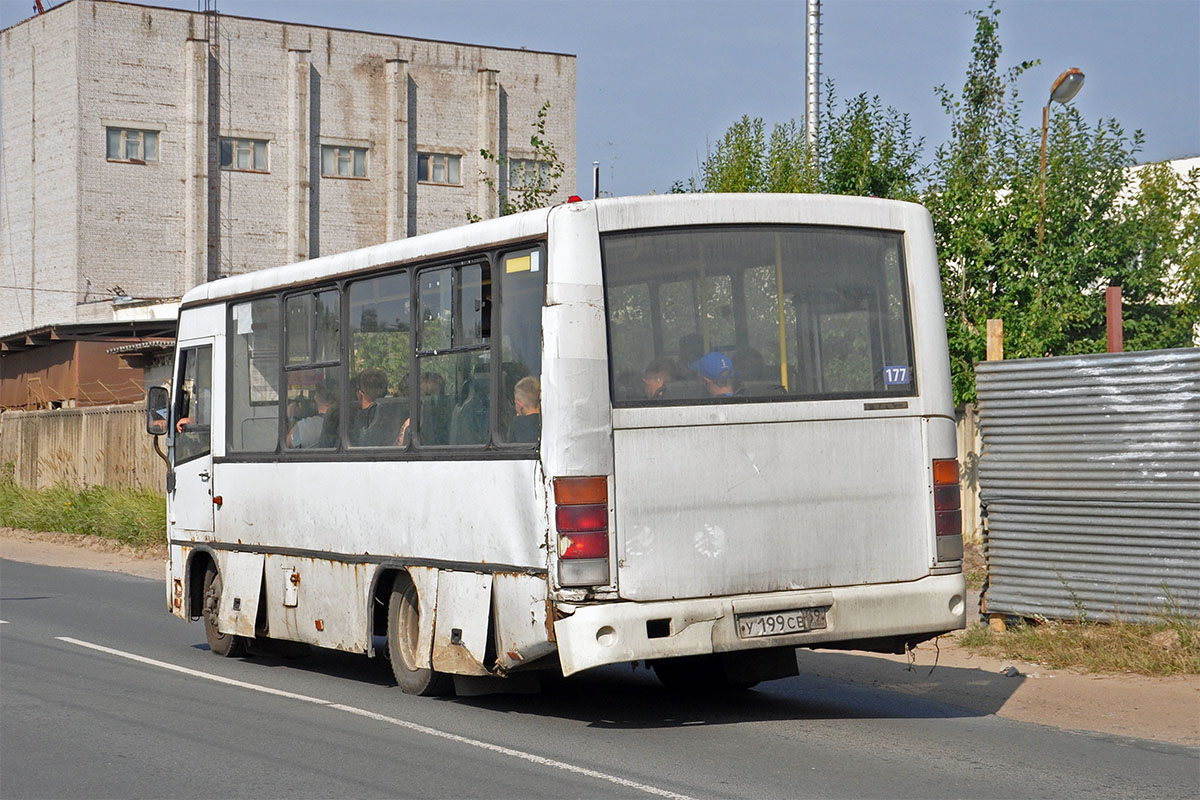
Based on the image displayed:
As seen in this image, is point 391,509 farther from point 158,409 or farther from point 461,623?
point 158,409

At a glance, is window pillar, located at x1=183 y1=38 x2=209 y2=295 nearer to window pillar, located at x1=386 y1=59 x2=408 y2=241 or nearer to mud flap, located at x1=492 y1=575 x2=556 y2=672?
window pillar, located at x1=386 y1=59 x2=408 y2=241

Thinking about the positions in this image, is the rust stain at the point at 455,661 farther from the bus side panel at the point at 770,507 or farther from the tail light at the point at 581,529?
the bus side panel at the point at 770,507

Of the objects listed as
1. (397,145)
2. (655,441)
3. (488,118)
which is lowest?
(655,441)

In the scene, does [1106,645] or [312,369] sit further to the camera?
[1106,645]

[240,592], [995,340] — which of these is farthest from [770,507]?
[240,592]

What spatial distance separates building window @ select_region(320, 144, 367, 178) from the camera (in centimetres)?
5328

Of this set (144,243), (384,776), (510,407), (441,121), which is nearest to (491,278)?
(510,407)

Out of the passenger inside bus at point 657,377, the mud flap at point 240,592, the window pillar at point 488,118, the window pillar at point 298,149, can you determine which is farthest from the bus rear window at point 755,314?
the window pillar at point 488,118

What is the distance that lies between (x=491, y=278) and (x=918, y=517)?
9.34ft

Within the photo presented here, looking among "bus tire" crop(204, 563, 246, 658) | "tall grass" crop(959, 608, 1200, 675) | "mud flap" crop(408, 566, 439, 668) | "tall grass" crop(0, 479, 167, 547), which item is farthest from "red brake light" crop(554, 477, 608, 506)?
"tall grass" crop(0, 479, 167, 547)

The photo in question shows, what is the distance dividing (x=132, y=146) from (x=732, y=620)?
4550 cm

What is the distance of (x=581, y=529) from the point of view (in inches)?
314

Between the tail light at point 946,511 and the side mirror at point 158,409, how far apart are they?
6.64 metres

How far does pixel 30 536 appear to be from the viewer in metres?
30.3
